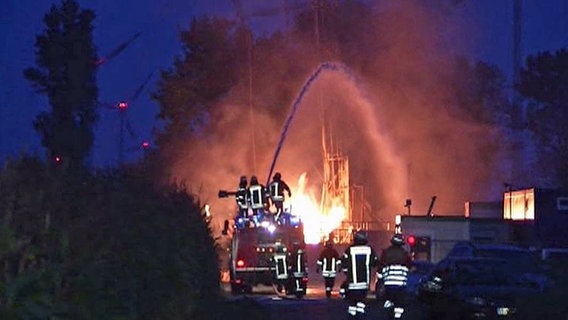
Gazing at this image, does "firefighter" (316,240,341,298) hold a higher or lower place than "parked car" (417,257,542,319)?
higher

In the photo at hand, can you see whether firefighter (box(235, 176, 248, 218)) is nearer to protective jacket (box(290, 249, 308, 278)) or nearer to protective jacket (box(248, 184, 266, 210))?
protective jacket (box(248, 184, 266, 210))

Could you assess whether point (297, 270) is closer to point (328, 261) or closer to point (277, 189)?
point (328, 261)

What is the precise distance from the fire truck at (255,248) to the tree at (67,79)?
7779mm

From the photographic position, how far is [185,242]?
1179cm

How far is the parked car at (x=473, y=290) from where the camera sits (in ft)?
70.1

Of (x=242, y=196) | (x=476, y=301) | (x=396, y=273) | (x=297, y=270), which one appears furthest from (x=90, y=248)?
(x=297, y=270)

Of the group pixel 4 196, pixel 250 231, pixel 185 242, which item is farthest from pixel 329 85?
pixel 4 196

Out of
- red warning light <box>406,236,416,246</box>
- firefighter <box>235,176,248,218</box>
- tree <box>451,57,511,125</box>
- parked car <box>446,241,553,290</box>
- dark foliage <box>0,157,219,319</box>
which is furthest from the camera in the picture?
tree <box>451,57,511,125</box>

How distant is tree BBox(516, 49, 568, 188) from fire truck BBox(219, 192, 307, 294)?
3531 centimetres

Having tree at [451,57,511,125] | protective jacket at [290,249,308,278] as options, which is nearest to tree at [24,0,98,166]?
protective jacket at [290,249,308,278]

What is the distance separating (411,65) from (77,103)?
39.5 metres

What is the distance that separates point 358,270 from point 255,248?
491 inches

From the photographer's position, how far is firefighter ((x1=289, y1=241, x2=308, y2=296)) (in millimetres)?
28906

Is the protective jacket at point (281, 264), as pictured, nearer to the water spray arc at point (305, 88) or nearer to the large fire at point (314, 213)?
the large fire at point (314, 213)
